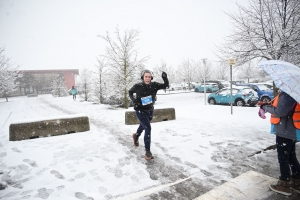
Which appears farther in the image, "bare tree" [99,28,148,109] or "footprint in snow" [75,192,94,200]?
"bare tree" [99,28,148,109]

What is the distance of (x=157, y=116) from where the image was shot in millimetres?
7691

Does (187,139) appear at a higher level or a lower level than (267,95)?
lower

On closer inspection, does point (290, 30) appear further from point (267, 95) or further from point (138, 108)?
point (138, 108)

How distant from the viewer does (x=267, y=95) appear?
41.9 feet

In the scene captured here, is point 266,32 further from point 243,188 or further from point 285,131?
point 243,188

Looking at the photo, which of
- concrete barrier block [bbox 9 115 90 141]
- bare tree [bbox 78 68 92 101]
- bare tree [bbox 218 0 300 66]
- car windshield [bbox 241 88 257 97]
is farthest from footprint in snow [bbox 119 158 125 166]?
bare tree [bbox 78 68 92 101]

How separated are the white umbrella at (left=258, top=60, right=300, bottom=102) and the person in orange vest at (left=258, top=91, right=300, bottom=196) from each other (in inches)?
9.2

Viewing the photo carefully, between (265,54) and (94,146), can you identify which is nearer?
(94,146)

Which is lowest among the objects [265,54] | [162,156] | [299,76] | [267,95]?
[162,156]

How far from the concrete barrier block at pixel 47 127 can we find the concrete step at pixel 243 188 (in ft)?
16.9

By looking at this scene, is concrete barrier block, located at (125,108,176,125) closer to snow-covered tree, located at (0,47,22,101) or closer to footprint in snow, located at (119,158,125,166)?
footprint in snow, located at (119,158,125,166)

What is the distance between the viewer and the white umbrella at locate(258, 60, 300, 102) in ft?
6.55

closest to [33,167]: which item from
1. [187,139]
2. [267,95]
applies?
[187,139]

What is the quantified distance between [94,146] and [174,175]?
8.45ft
